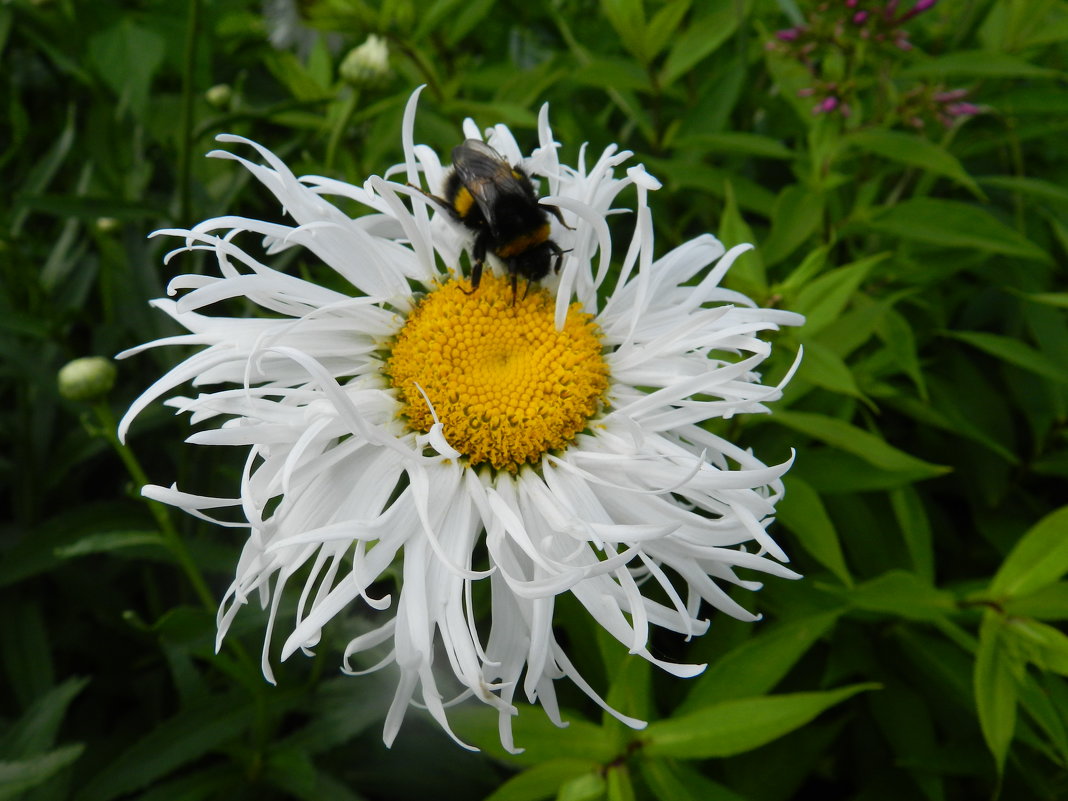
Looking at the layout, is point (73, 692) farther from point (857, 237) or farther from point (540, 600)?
point (857, 237)

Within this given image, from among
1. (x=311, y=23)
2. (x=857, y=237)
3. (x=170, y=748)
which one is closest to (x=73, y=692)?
(x=170, y=748)

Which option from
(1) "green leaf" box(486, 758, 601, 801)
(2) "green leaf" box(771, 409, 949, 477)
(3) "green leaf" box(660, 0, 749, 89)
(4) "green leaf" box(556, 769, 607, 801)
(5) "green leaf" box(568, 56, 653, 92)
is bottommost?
(1) "green leaf" box(486, 758, 601, 801)

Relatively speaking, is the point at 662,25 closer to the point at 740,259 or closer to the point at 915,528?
the point at 740,259

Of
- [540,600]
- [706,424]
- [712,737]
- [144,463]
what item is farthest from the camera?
[144,463]

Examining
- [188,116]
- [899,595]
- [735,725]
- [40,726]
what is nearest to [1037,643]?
[899,595]

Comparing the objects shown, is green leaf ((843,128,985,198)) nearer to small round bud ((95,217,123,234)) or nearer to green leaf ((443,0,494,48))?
green leaf ((443,0,494,48))

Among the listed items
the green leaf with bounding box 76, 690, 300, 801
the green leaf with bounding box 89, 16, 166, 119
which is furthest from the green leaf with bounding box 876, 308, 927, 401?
the green leaf with bounding box 89, 16, 166, 119
